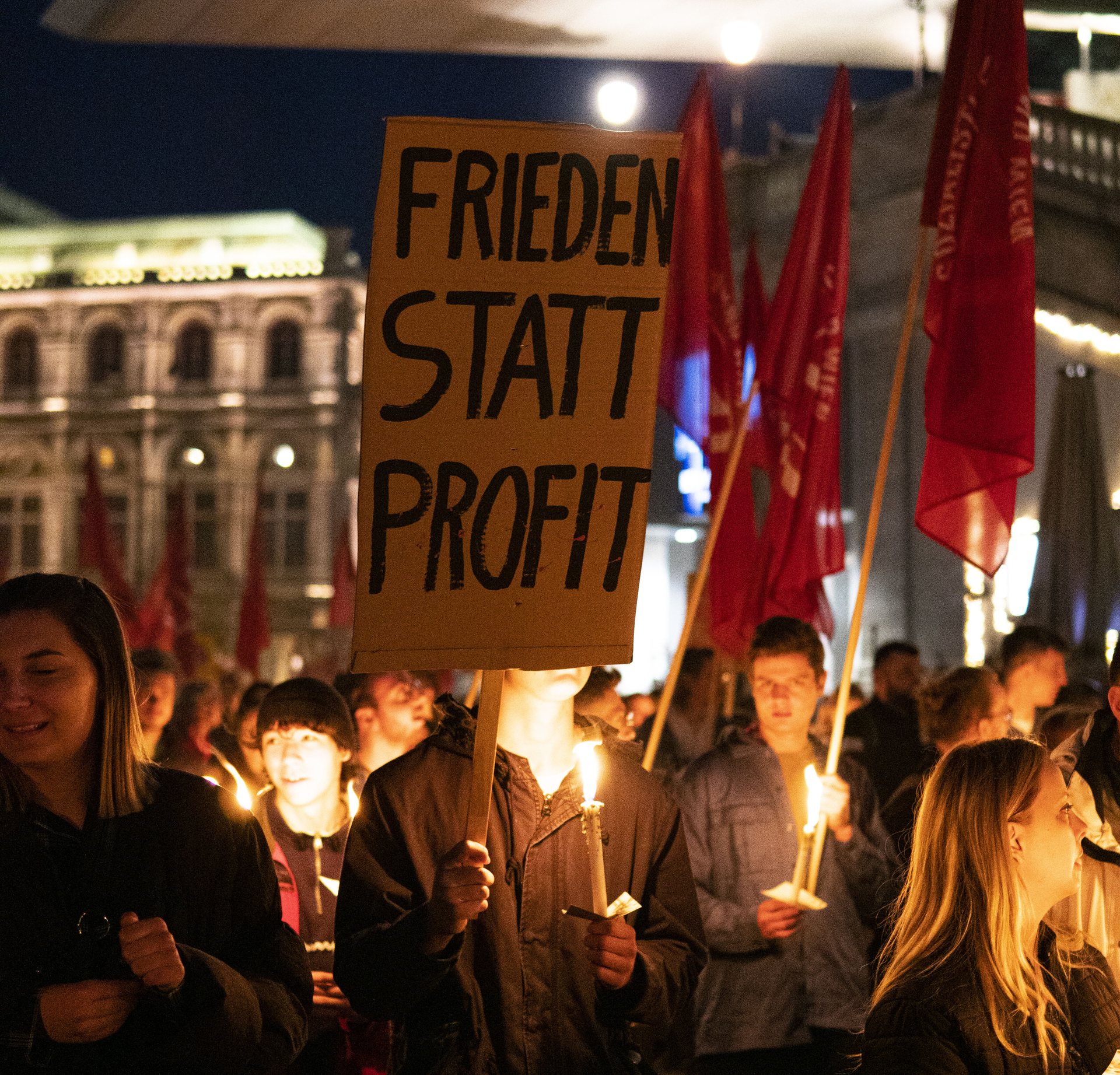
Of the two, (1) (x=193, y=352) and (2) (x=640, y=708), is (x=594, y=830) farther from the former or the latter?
(1) (x=193, y=352)

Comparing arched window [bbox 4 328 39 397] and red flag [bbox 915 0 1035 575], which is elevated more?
arched window [bbox 4 328 39 397]

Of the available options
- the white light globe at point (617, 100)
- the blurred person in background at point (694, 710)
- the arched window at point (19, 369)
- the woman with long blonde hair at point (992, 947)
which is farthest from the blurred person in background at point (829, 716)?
the arched window at point (19, 369)

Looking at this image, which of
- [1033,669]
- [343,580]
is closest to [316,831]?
[1033,669]

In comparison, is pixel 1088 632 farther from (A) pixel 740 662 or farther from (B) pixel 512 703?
(B) pixel 512 703

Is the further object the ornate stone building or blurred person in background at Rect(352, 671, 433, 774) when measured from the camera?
the ornate stone building

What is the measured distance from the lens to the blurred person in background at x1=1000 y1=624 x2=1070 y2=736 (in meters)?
6.48

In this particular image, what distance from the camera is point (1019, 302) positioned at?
16.7 ft

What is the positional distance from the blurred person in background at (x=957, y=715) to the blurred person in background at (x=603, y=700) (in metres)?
1.15

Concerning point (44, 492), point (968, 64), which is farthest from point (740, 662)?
point (44, 492)

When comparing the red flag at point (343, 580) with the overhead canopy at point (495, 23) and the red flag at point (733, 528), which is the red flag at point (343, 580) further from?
the red flag at point (733, 528)

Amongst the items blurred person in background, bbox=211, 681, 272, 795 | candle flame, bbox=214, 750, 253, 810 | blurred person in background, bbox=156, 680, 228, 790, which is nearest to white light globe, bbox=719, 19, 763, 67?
blurred person in background, bbox=156, 680, 228, 790

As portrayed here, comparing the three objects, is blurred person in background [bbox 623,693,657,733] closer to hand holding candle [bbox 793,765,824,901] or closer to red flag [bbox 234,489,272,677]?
hand holding candle [bbox 793,765,824,901]

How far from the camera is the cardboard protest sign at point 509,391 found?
8.71 ft

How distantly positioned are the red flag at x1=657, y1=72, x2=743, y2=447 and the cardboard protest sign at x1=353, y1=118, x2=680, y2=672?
13.3 feet
